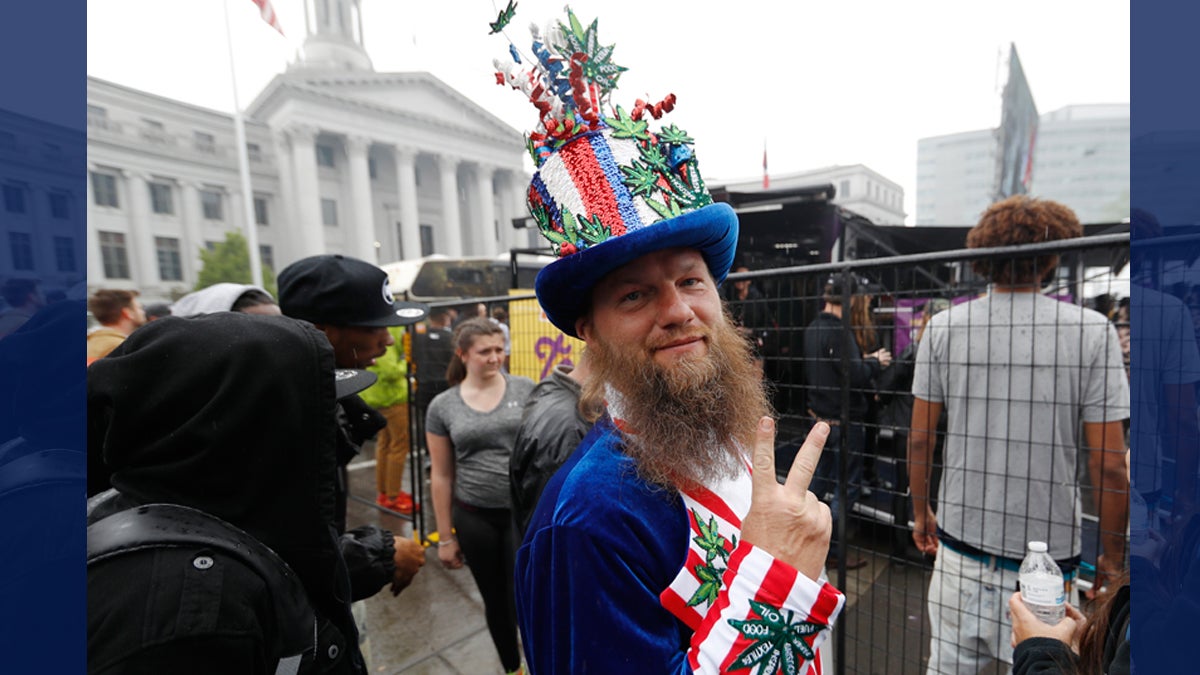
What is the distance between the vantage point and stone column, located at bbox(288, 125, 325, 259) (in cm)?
4109

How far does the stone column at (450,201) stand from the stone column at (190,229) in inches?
712

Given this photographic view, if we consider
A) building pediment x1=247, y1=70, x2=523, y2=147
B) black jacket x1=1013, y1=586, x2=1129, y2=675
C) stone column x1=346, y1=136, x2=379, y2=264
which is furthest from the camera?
stone column x1=346, y1=136, x2=379, y2=264

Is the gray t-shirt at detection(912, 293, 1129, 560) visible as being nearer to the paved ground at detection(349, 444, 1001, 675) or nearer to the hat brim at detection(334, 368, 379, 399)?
the paved ground at detection(349, 444, 1001, 675)

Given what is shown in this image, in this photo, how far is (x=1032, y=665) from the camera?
4.19 ft

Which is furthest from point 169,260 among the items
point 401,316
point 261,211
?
point 401,316

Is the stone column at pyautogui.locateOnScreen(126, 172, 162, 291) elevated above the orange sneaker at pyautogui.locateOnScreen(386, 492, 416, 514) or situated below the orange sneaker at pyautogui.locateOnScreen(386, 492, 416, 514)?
above

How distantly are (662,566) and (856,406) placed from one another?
3.17 metres

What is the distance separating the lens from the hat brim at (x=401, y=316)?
7.52 feet

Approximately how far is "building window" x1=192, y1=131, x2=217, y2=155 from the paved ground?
1749 inches

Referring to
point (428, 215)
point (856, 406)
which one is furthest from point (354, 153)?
point (856, 406)

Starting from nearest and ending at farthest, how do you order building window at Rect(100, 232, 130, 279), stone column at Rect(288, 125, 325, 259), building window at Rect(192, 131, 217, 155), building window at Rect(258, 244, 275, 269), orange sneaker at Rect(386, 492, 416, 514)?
1. orange sneaker at Rect(386, 492, 416, 514)
2. building window at Rect(100, 232, 130, 279)
3. building window at Rect(192, 131, 217, 155)
4. stone column at Rect(288, 125, 325, 259)
5. building window at Rect(258, 244, 275, 269)

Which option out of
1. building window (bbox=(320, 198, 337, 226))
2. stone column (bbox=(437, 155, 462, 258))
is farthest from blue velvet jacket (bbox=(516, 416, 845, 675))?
stone column (bbox=(437, 155, 462, 258))

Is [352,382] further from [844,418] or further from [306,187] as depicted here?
[306,187]

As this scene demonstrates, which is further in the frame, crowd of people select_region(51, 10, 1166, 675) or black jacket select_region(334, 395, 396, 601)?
black jacket select_region(334, 395, 396, 601)
